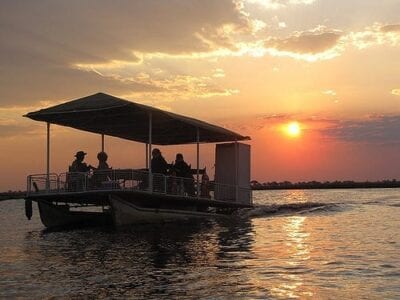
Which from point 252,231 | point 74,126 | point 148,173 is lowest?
point 252,231

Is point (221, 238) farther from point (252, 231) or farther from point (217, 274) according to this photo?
point (217, 274)

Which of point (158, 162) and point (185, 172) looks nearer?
point (158, 162)

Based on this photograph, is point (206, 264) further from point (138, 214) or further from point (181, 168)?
point (181, 168)

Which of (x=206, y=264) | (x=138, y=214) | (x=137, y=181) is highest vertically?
(x=137, y=181)

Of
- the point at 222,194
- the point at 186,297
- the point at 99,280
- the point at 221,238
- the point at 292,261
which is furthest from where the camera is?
the point at 222,194

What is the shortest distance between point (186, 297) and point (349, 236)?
448 inches

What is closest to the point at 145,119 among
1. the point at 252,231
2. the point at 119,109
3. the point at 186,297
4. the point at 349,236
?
the point at 119,109

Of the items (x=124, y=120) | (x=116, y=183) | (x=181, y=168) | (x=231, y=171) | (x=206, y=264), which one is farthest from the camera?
(x=231, y=171)

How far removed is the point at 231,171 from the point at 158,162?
221 inches

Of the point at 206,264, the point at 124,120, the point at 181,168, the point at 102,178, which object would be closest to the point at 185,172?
the point at 181,168

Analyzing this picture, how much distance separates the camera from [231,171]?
29250 millimetres

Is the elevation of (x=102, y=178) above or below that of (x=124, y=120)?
below

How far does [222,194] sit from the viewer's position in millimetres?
28797

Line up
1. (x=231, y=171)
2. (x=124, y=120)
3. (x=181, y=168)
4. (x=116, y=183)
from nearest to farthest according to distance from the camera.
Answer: (x=116, y=183)
(x=124, y=120)
(x=181, y=168)
(x=231, y=171)
